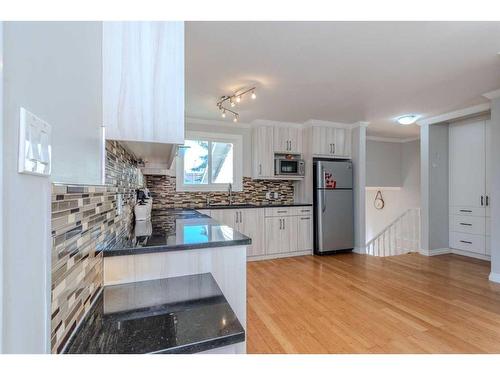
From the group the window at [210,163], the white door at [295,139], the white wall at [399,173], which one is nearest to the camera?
the window at [210,163]

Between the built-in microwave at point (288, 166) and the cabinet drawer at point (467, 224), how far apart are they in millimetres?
2735

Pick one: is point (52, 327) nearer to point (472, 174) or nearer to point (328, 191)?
point (328, 191)

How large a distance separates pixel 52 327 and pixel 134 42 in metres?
0.99

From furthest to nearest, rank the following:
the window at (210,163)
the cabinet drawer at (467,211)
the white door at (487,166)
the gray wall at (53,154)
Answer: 1. the window at (210,163)
2. the cabinet drawer at (467,211)
3. the white door at (487,166)
4. the gray wall at (53,154)

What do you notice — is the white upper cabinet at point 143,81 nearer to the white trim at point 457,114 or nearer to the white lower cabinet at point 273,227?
the white lower cabinet at point 273,227

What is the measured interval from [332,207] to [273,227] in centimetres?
109

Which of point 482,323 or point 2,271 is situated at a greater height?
point 2,271

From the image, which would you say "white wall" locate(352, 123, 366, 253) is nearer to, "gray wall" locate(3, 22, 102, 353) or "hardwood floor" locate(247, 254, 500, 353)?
"hardwood floor" locate(247, 254, 500, 353)

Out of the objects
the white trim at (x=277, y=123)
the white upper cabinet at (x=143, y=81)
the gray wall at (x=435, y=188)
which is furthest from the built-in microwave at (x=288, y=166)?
the white upper cabinet at (x=143, y=81)

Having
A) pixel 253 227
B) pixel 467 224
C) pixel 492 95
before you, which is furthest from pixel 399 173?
pixel 253 227

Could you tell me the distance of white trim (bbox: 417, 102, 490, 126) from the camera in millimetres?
3615

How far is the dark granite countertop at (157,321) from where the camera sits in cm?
64

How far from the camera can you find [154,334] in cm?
69
